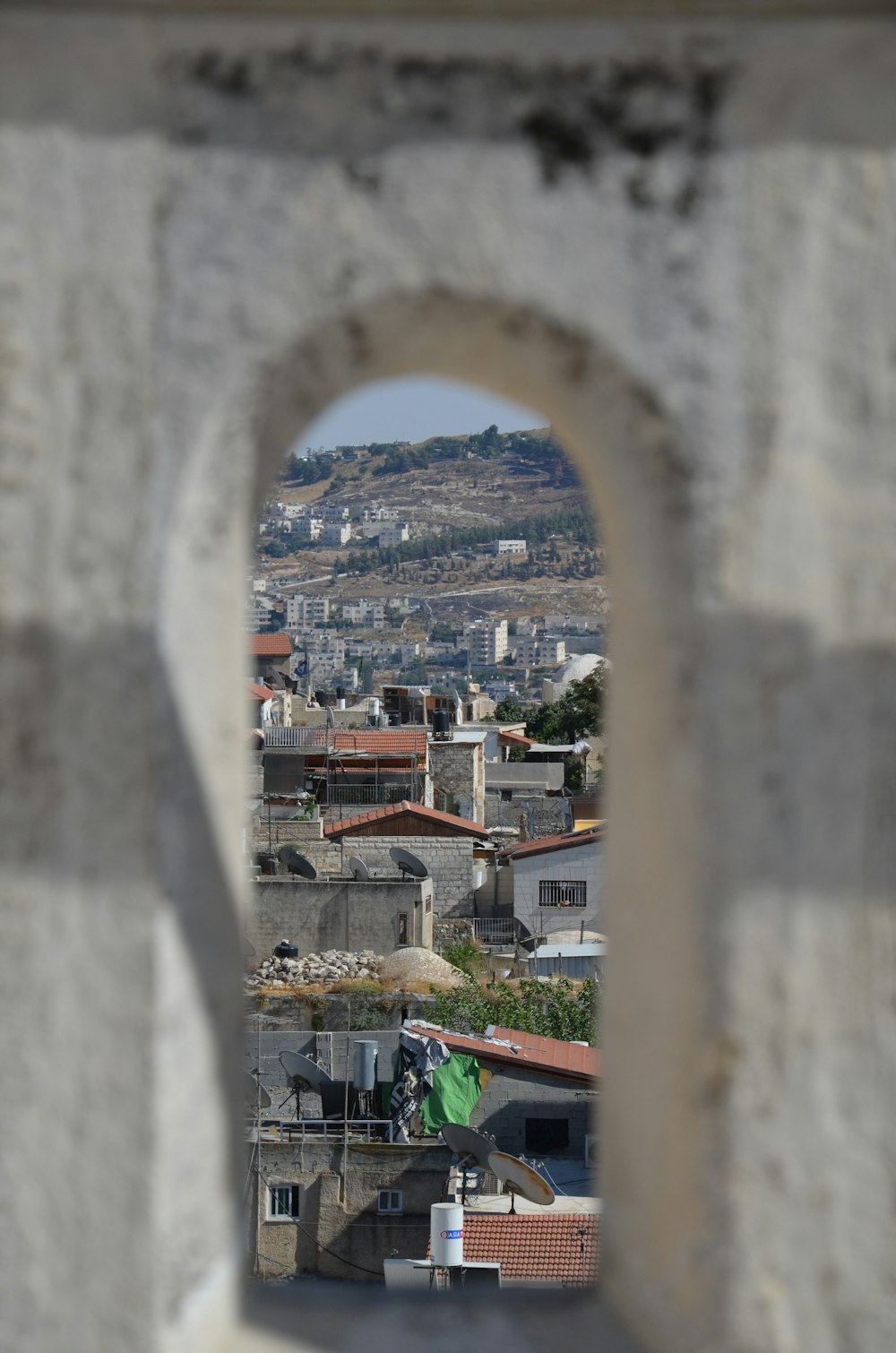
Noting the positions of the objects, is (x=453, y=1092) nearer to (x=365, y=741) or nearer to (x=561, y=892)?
(x=561, y=892)

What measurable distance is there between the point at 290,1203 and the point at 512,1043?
3268mm

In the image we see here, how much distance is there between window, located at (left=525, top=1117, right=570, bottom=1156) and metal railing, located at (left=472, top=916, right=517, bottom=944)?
10.1m

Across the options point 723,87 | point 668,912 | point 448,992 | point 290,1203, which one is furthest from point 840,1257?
point 448,992

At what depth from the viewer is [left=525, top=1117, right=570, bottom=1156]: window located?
1745 cm

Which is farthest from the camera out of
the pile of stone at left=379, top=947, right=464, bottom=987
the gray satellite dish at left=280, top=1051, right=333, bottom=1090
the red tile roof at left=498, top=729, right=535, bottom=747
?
the red tile roof at left=498, top=729, right=535, bottom=747

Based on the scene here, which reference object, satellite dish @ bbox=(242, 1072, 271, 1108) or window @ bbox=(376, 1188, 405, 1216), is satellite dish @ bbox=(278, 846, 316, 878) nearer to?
satellite dish @ bbox=(242, 1072, 271, 1108)

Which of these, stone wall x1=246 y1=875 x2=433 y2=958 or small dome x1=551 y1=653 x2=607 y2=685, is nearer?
stone wall x1=246 y1=875 x2=433 y2=958

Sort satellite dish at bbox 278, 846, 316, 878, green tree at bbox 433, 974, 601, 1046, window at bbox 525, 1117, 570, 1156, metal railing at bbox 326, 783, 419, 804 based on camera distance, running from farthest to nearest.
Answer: metal railing at bbox 326, 783, 419, 804 → satellite dish at bbox 278, 846, 316, 878 → green tree at bbox 433, 974, 601, 1046 → window at bbox 525, 1117, 570, 1156

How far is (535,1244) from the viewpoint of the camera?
42.9 ft

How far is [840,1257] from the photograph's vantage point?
2.28 meters

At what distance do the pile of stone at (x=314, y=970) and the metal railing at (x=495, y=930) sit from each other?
4.03 m

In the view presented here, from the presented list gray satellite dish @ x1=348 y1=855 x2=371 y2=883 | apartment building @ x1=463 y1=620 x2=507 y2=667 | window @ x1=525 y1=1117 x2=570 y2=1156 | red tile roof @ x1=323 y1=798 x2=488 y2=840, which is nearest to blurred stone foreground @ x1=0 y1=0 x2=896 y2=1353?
window @ x1=525 y1=1117 x2=570 y2=1156

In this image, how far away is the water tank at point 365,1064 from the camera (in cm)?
1703

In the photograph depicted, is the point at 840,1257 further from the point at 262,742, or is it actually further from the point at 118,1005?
the point at 262,742
